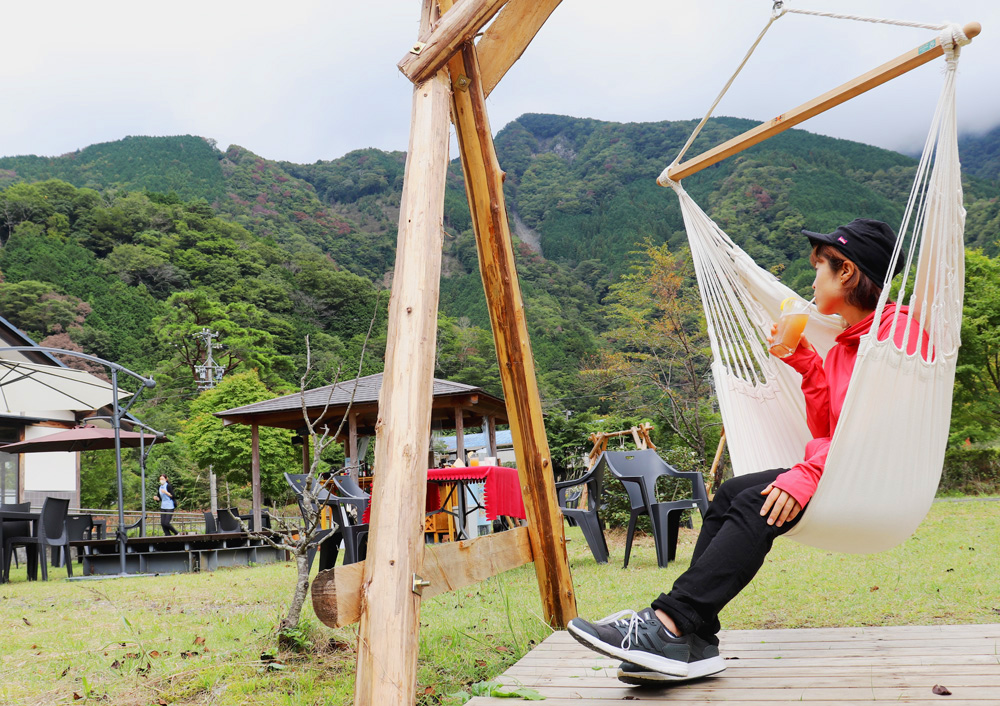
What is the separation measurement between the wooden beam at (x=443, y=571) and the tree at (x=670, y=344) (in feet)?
32.2

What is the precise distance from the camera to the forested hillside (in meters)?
16.1

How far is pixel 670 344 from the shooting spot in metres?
12.4

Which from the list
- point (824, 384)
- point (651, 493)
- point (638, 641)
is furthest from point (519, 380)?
point (651, 493)

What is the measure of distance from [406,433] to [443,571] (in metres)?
0.43

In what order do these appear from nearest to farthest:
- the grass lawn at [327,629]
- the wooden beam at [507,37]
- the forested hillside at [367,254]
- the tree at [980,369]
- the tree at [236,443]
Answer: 1. the grass lawn at [327,629]
2. the wooden beam at [507,37]
3. the tree at [980,369]
4. the tree at [236,443]
5. the forested hillside at [367,254]

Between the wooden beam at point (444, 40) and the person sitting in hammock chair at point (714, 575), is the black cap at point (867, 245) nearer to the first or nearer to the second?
the person sitting in hammock chair at point (714, 575)

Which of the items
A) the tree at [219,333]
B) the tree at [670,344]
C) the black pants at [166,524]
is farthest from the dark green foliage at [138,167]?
the black pants at [166,524]

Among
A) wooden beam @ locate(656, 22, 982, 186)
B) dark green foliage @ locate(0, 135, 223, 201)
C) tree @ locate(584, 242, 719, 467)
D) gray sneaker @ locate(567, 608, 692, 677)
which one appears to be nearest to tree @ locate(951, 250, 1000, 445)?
tree @ locate(584, 242, 719, 467)

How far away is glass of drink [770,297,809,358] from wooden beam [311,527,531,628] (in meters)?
0.87

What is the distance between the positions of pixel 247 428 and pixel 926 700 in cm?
1560

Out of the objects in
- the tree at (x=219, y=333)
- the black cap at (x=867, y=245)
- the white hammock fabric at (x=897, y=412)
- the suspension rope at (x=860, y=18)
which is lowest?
the white hammock fabric at (x=897, y=412)

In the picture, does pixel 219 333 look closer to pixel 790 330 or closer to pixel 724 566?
pixel 790 330

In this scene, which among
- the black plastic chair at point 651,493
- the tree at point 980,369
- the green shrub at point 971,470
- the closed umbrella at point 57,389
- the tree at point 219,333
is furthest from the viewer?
the tree at point 219,333

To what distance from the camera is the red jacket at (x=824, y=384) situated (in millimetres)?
1377
